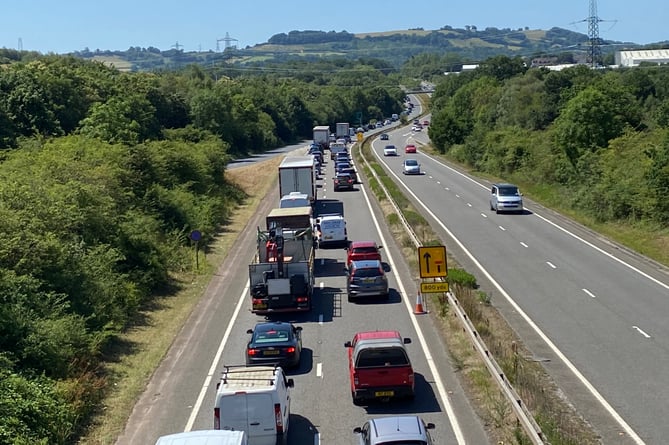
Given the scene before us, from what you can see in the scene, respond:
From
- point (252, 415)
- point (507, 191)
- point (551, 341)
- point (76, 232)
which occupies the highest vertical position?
point (76, 232)

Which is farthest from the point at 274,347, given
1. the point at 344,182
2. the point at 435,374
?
the point at 344,182

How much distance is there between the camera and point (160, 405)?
65.5 ft

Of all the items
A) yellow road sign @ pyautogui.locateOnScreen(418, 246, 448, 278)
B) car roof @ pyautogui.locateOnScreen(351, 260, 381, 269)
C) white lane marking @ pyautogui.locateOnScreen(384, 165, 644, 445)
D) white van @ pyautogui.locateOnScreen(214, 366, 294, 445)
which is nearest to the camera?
white van @ pyautogui.locateOnScreen(214, 366, 294, 445)

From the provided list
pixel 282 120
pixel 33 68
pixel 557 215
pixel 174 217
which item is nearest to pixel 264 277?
pixel 174 217

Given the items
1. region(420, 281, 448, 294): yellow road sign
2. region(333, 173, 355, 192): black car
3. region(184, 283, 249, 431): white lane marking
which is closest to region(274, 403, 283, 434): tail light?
region(184, 283, 249, 431): white lane marking

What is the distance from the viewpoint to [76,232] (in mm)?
30547

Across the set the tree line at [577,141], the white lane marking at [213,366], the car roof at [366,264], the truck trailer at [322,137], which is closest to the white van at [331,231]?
the white lane marking at [213,366]

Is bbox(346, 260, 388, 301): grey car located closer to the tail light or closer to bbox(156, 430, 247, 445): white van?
the tail light

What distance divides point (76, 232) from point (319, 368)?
12.5m

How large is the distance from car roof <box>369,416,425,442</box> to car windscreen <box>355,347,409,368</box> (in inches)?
162

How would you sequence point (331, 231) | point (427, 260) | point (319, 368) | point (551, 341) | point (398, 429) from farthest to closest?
point (331, 231)
point (427, 260)
point (551, 341)
point (319, 368)
point (398, 429)

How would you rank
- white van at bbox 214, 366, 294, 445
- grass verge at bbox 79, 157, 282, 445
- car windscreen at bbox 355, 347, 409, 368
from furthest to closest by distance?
1. car windscreen at bbox 355, 347, 409, 368
2. grass verge at bbox 79, 157, 282, 445
3. white van at bbox 214, 366, 294, 445

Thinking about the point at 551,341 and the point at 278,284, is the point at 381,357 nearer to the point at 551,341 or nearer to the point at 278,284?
the point at 551,341

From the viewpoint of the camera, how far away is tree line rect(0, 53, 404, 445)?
1905cm
